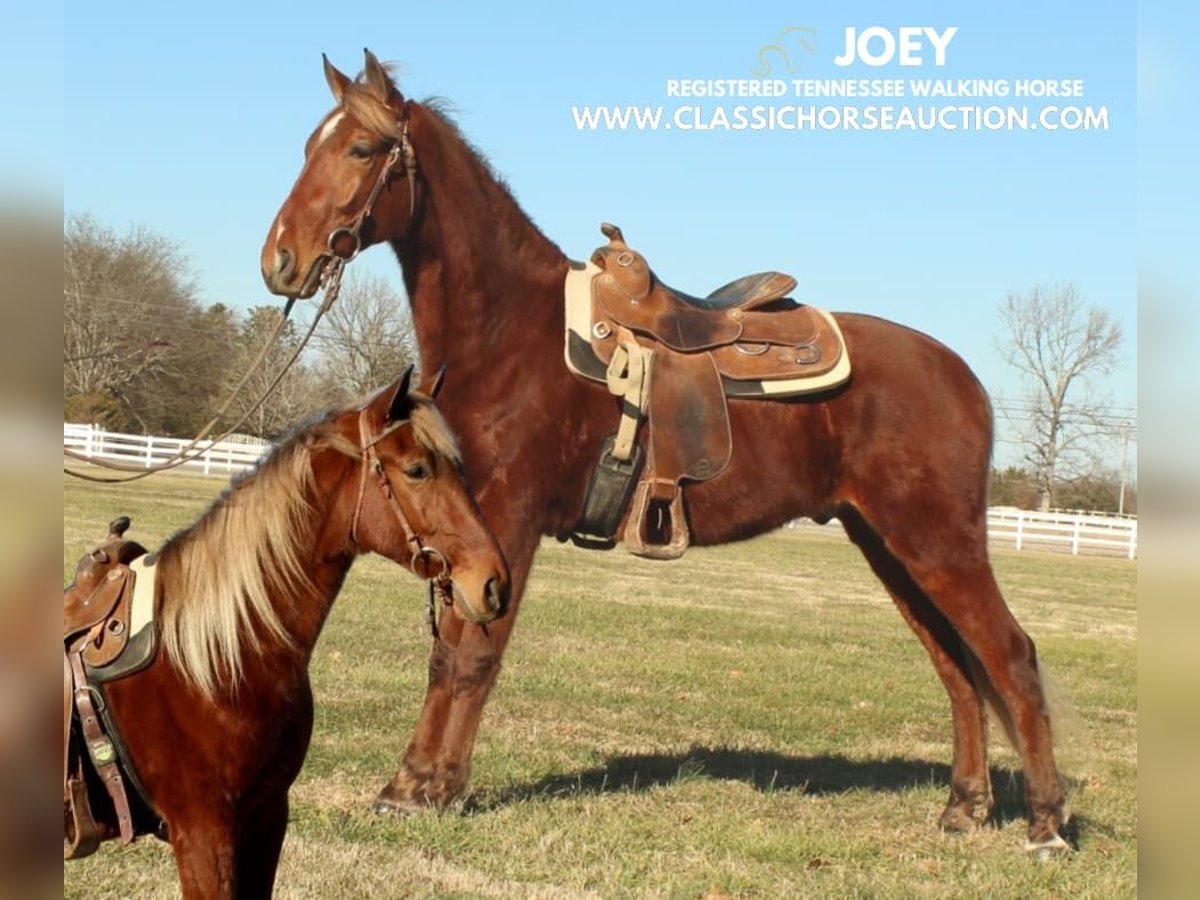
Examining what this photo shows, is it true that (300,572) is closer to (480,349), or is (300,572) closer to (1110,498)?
(480,349)

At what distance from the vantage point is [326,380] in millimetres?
36062

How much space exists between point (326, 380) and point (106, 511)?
15448 mm

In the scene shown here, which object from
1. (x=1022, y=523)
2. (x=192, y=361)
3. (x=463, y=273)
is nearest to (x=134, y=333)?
(x=192, y=361)

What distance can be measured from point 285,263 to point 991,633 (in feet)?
12.2

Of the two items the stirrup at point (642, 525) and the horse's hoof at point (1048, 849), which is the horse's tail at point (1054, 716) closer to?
the horse's hoof at point (1048, 849)

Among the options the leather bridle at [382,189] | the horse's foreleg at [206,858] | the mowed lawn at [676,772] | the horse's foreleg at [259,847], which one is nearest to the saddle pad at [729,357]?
the leather bridle at [382,189]

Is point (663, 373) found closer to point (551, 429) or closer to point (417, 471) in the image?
point (551, 429)

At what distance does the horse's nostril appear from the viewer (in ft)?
18.6

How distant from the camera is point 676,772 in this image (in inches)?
272

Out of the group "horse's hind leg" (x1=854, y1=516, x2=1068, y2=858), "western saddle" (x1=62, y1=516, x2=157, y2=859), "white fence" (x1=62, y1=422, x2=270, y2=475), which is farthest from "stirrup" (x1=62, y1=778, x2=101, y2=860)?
"white fence" (x1=62, y1=422, x2=270, y2=475)

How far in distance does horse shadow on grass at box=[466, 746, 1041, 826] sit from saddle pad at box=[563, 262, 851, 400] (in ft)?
6.67

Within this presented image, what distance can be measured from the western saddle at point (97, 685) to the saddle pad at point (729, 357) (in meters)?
3.03

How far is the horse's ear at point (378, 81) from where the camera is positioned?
227 inches

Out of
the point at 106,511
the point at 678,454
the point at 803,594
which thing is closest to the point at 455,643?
the point at 678,454
